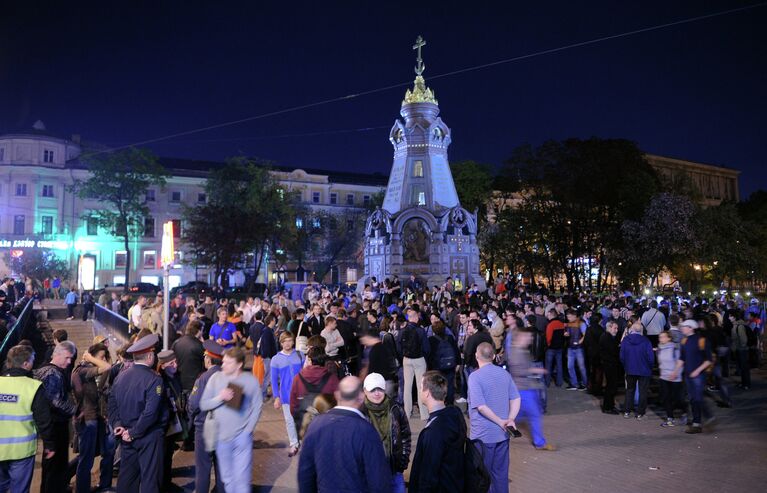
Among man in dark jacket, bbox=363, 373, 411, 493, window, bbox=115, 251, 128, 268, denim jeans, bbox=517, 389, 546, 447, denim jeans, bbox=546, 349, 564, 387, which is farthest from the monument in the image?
window, bbox=115, 251, 128, 268

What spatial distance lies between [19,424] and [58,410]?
596 millimetres

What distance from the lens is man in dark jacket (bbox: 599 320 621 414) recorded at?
10.5 meters

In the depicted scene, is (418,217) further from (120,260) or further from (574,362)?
(120,260)

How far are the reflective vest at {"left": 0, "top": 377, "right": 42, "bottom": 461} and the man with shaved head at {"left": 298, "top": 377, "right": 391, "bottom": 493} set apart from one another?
121 inches

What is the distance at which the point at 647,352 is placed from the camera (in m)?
9.91

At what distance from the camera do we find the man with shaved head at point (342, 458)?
3.64m

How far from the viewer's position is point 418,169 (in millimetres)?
32781

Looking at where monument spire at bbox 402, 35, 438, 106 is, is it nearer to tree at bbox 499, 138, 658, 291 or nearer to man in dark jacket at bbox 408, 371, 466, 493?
tree at bbox 499, 138, 658, 291

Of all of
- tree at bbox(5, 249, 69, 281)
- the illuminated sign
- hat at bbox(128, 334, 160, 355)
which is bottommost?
hat at bbox(128, 334, 160, 355)

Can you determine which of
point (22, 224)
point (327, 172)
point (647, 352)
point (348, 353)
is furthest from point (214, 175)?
point (647, 352)

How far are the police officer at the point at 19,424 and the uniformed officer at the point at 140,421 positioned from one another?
0.63 m

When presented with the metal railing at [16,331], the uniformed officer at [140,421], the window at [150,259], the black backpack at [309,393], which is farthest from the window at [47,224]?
the black backpack at [309,393]

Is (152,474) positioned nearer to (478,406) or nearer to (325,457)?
(325,457)

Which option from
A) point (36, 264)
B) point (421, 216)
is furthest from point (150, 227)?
Answer: point (421, 216)
